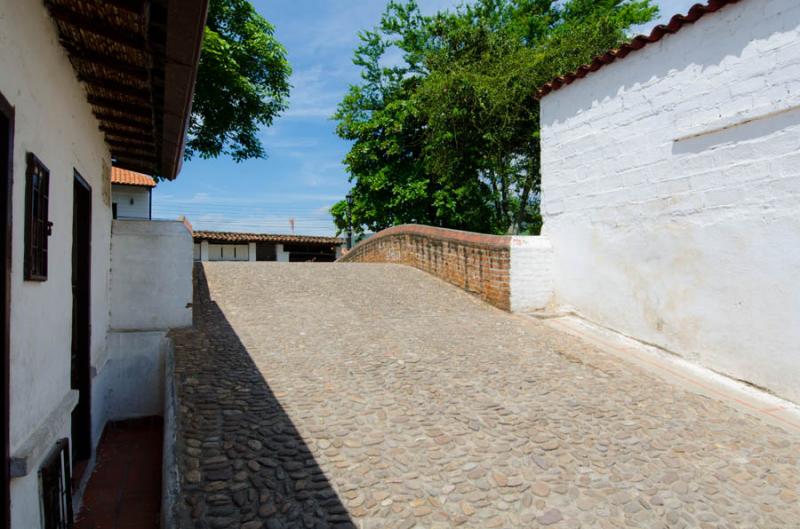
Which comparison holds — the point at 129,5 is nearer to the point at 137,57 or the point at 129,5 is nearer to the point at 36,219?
the point at 137,57

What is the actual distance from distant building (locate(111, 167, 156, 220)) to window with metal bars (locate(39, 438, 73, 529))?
1834cm

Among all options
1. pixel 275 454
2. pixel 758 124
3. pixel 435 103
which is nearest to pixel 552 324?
pixel 758 124

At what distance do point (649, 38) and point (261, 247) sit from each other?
22.2 meters

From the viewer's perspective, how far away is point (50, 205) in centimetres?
272

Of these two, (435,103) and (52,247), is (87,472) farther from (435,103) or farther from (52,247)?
(435,103)

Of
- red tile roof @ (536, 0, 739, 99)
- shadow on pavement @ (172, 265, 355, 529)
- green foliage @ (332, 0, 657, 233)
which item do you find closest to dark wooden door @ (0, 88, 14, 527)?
shadow on pavement @ (172, 265, 355, 529)

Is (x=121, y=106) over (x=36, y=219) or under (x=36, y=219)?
over

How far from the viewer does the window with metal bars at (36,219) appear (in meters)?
2.26

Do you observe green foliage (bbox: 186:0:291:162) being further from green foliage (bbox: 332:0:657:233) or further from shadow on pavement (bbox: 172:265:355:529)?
shadow on pavement (bbox: 172:265:355:529)

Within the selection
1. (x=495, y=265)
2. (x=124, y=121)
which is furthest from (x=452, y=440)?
(x=495, y=265)

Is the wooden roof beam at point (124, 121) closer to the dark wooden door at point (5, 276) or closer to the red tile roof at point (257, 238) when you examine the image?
the dark wooden door at point (5, 276)

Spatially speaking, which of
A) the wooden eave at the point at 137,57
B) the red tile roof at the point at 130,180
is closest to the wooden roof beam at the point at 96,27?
the wooden eave at the point at 137,57

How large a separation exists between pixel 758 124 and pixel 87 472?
629cm

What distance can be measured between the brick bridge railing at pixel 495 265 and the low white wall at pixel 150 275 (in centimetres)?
409
